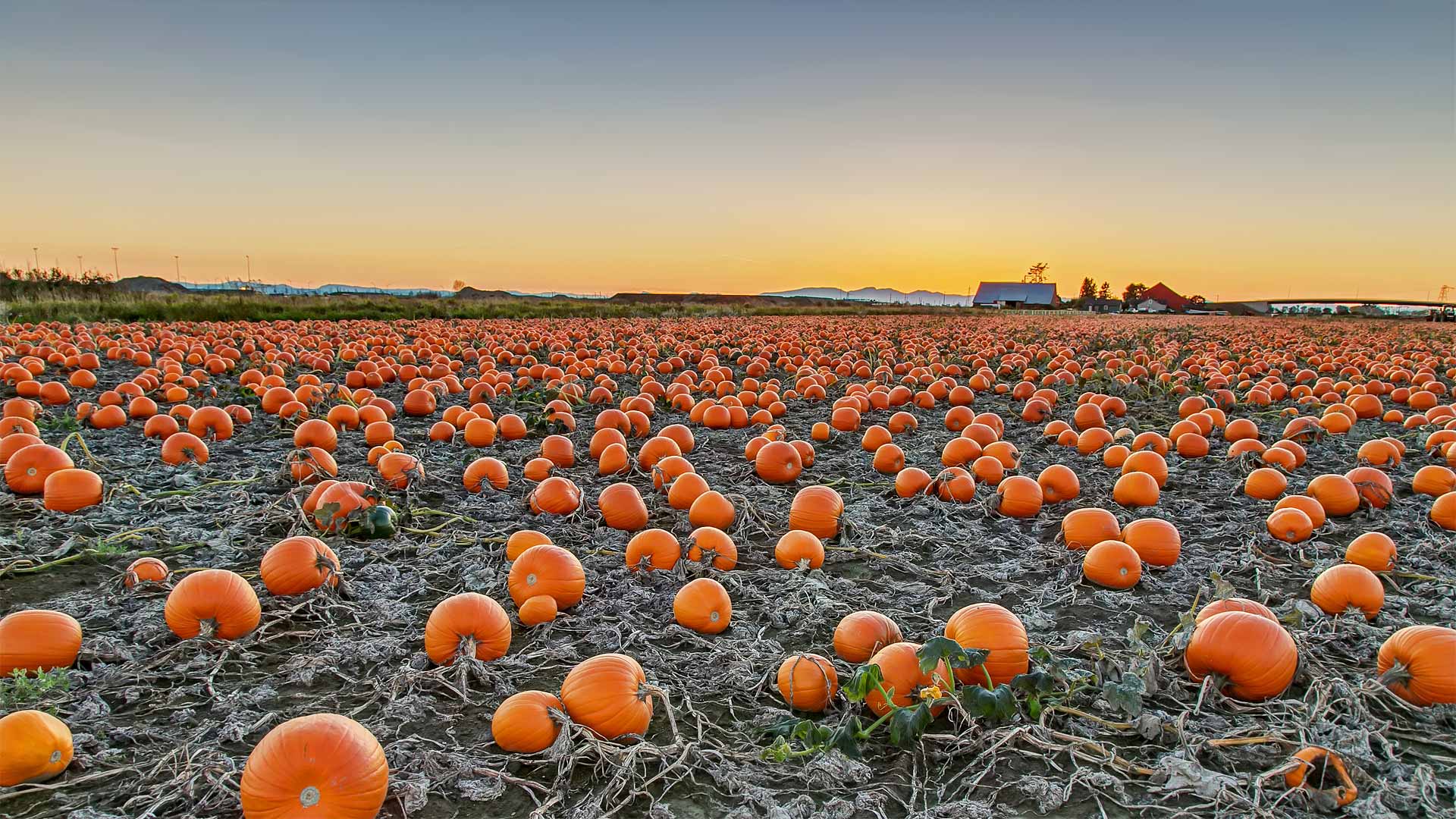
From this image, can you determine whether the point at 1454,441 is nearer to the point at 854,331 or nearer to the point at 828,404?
the point at 828,404

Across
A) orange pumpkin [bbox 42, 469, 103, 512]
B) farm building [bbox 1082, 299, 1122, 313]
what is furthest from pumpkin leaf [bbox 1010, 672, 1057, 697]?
farm building [bbox 1082, 299, 1122, 313]

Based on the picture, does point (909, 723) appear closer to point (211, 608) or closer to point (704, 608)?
point (704, 608)

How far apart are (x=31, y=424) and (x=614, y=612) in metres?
5.39

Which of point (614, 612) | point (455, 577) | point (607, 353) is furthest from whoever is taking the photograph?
point (607, 353)

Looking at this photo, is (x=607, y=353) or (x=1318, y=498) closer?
(x=1318, y=498)

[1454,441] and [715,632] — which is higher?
[1454,441]

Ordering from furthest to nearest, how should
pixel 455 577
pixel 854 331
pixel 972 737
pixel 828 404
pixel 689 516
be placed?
pixel 854 331
pixel 828 404
pixel 689 516
pixel 455 577
pixel 972 737

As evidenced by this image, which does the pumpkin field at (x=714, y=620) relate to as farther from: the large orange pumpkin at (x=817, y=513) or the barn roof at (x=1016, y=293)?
the barn roof at (x=1016, y=293)

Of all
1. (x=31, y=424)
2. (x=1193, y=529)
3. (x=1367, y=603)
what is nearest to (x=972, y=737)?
(x=1367, y=603)

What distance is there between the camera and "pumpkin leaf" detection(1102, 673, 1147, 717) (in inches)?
92.7

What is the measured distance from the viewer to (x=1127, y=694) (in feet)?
7.78

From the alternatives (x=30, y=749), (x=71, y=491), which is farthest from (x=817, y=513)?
(x=71, y=491)

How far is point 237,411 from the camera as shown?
6988mm

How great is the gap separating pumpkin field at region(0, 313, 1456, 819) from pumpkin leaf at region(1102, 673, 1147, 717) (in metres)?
0.01
